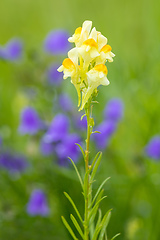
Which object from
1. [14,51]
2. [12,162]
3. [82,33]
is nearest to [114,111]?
[12,162]

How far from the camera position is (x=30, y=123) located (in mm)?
1259

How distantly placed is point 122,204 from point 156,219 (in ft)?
0.41

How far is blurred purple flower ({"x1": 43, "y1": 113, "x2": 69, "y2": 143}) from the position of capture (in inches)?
46.1

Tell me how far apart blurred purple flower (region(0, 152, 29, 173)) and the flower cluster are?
823 millimetres

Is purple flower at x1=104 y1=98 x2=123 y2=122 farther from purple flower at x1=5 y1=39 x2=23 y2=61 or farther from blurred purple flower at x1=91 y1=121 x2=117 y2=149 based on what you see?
purple flower at x1=5 y1=39 x2=23 y2=61

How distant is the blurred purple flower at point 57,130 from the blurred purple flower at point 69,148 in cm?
2

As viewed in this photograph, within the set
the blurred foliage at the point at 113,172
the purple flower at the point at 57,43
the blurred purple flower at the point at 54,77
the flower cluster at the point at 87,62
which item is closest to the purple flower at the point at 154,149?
the blurred foliage at the point at 113,172

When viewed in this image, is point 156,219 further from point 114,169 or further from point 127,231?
point 114,169

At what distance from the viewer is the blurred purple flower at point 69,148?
3.75 ft

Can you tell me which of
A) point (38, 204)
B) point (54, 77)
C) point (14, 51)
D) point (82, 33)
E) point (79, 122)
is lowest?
point (38, 204)

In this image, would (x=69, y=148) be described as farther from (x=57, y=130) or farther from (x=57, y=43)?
(x=57, y=43)

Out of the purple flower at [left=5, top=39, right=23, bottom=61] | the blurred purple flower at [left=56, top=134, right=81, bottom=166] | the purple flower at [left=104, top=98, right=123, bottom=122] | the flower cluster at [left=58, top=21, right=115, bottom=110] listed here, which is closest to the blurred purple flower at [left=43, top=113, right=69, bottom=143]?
the blurred purple flower at [left=56, top=134, right=81, bottom=166]

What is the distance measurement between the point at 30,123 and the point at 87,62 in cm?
78

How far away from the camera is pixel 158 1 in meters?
1.89
